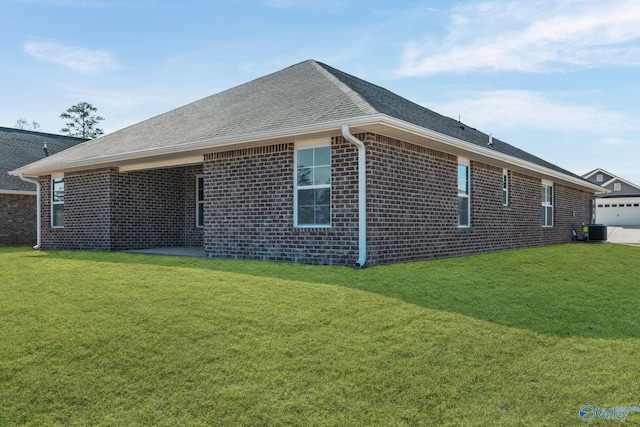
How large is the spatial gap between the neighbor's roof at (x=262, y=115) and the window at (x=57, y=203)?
785 millimetres

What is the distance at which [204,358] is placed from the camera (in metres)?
5.12

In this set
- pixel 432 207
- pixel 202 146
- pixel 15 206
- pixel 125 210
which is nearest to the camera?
pixel 202 146

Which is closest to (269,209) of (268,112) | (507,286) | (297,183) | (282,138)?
(297,183)

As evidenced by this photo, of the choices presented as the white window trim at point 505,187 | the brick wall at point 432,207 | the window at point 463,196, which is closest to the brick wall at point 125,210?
the brick wall at point 432,207

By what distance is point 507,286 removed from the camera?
324 inches

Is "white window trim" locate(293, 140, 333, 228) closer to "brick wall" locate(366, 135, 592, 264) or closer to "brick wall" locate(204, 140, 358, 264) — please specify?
"brick wall" locate(204, 140, 358, 264)

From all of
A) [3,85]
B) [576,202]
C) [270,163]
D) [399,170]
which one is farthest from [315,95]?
[3,85]

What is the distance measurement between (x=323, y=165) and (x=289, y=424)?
22.1 feet

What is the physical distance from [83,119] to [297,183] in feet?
163

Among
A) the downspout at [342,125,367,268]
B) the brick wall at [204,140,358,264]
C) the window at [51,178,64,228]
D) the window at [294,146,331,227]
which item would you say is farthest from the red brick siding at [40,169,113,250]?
the downspout at [342,125,367,268]

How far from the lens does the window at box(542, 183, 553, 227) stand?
18906 millimetres

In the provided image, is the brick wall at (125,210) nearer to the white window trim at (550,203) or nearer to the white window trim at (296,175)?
the white window trim at (296,175)

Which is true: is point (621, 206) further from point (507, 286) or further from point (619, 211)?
point (507, 286)

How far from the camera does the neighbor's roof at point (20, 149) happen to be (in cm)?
2074
